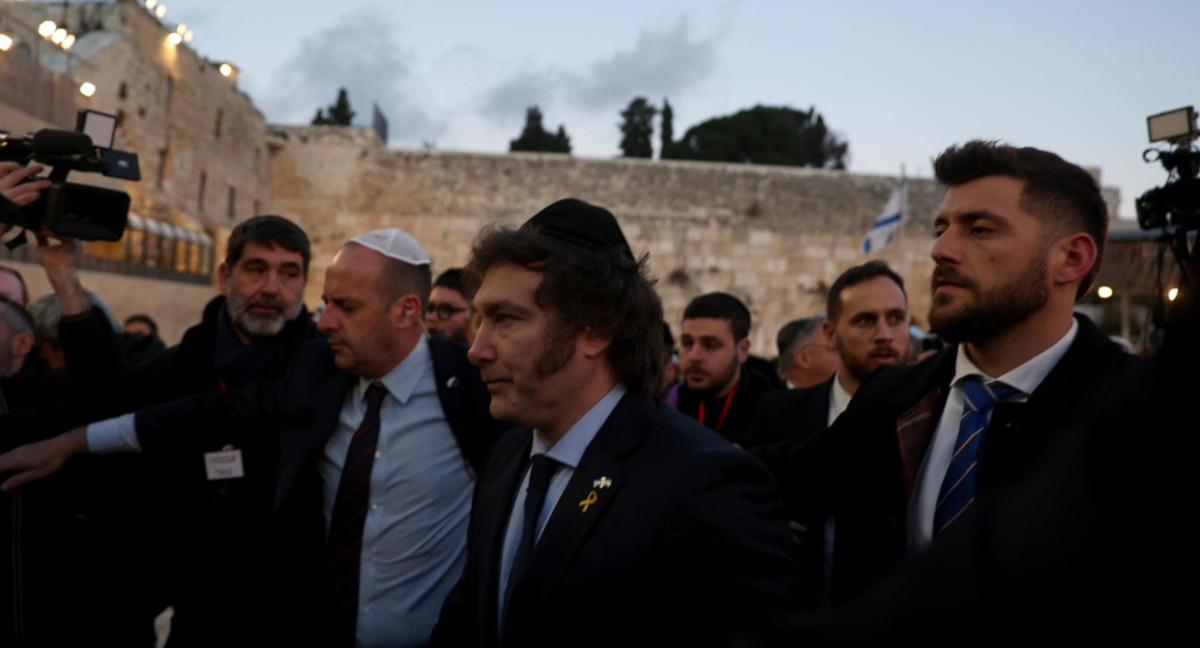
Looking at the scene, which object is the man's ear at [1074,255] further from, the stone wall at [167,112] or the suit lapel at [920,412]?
the stone wall at [167,112]

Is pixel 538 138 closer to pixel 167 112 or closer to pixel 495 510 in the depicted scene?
pixel 167 112

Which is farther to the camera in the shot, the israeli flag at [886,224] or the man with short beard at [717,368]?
the israeli flag at [886,224]

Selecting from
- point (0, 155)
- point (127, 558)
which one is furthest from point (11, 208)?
point (127, 558)

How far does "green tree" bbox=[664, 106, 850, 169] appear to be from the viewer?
38.9 metres

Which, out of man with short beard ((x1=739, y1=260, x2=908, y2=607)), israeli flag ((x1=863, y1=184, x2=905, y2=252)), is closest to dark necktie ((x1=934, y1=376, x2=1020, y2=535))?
man with short beard ((x1=739, y1=260, x2=908, y2=607))

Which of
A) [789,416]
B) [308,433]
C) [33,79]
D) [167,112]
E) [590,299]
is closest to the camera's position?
[590,299]

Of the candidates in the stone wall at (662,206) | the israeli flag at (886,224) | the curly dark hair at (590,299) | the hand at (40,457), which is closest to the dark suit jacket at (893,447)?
the curly dark hair at (590,299)

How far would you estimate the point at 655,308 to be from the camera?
208 centimetres

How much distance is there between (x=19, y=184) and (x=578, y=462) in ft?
6.60

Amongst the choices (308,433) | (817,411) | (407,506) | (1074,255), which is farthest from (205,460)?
(1074,255)

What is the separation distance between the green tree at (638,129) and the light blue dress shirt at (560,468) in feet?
118

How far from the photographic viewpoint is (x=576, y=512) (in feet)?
5.60

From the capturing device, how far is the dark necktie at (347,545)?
2.63 m

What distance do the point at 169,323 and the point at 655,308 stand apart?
17.1 metres
